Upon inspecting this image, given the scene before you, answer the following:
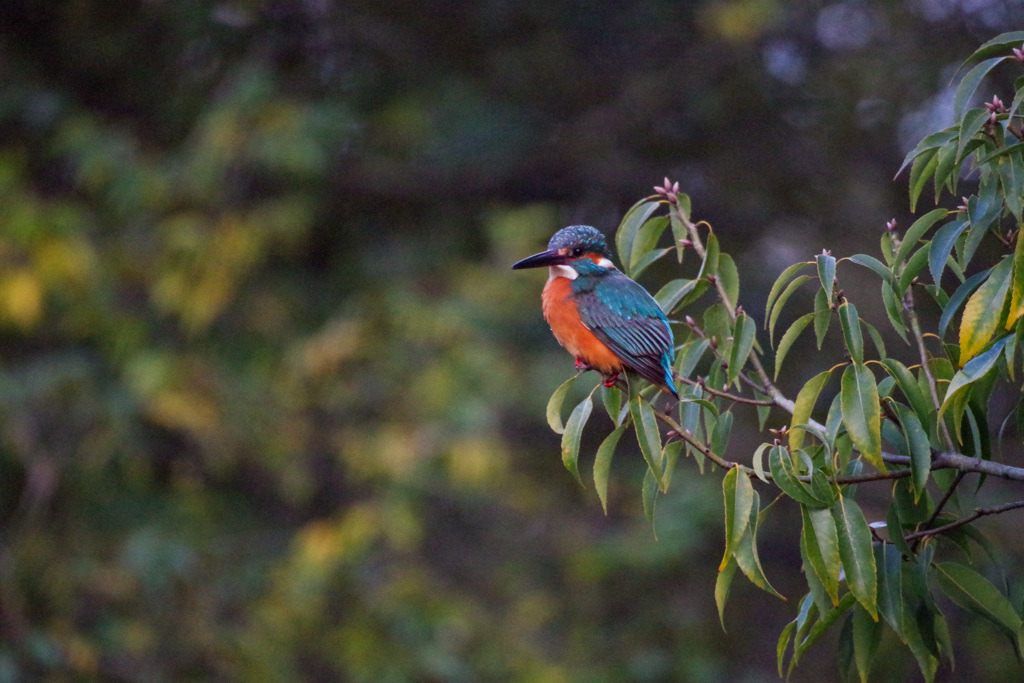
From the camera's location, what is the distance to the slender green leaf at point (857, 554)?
5.46 feet

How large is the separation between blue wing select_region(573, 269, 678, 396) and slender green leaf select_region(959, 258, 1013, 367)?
72 centimetres

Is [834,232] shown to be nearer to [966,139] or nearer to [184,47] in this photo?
[184,47]

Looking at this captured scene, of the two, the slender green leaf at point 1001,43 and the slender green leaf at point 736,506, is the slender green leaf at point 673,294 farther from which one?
the slender green leaf at point 1001,43

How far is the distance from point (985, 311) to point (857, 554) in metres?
0.45

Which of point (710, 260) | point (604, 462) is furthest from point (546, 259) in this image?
point (604, 462)

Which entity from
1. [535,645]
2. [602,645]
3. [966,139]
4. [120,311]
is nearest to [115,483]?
[120,311]

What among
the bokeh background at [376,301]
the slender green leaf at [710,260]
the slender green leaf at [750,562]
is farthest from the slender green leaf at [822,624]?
the bokeh background at [376,301]

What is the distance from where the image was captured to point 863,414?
1.70 m

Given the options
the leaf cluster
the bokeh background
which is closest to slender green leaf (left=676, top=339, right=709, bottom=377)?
the leaf cluster

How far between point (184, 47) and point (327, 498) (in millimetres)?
3430

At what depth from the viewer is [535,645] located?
7152mm

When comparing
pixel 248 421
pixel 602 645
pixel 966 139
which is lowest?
pixel 602 645

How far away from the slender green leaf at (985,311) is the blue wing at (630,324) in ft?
2.35

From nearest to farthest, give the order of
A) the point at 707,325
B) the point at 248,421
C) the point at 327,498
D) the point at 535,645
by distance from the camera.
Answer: the point at 707,325 < the point at 248,421 < the point at 535,645 < the point at 327,498
